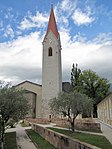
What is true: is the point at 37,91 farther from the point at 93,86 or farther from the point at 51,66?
the point at 93,86

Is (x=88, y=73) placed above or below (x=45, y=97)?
above

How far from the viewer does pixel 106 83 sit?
61219 millimetres

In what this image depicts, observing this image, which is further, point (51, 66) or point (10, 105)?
point (51, 66)

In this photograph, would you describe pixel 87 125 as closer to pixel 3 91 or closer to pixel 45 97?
pixel 3 91

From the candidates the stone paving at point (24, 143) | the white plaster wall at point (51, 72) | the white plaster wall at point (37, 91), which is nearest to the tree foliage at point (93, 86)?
the white plaster wall at point (51, 72)

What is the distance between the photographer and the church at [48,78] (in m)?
61.3

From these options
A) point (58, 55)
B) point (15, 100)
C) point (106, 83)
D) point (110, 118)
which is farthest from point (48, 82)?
point (15, 100)

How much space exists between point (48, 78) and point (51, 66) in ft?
11.0

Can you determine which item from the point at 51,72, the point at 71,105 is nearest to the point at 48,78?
the point at 51,72

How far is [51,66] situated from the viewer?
63.2m

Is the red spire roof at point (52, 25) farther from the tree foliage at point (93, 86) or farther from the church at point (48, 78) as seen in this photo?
the tree foliage at point (93, 86)

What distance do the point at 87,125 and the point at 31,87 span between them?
3662 cm

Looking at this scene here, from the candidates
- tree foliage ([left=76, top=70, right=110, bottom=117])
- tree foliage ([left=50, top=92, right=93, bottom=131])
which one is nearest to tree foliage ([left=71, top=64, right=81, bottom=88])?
tree foliage ([left=76, top=70, right=110, bottom=117])

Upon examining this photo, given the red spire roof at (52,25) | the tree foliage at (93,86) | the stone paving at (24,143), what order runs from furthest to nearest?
the red spire roof at (52,25) < the tree foliage at (93,86) < the stone paving at (24,143)
